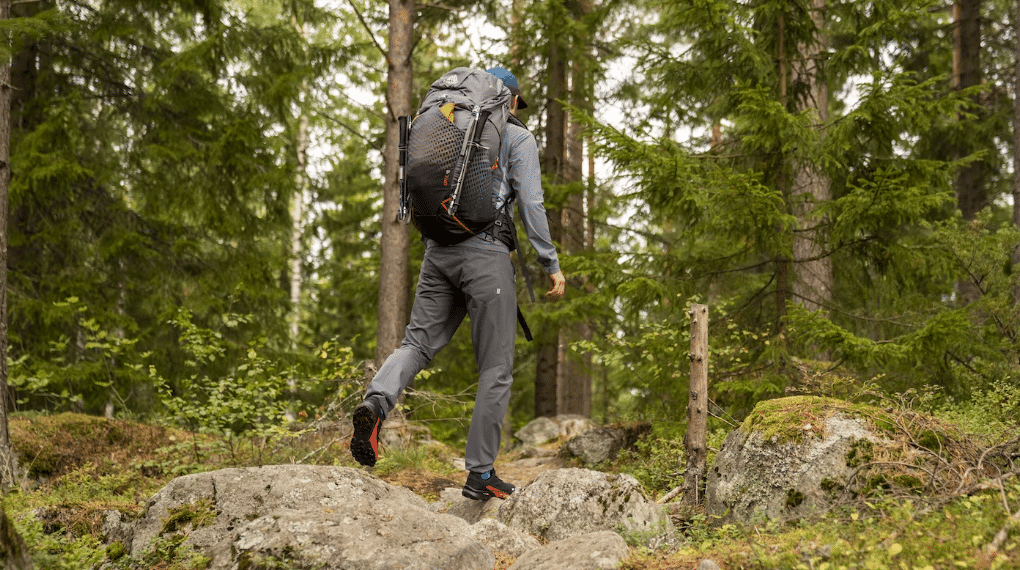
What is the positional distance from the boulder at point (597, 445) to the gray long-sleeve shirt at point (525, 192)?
125 inches

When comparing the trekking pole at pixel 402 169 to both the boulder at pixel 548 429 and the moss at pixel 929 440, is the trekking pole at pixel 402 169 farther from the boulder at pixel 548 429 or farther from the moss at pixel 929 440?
the boulder at pixel 548 429

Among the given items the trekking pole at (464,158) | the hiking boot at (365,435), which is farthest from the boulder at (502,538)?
the trekking pole at (464,158)

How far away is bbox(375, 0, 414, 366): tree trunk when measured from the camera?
790 centimetres

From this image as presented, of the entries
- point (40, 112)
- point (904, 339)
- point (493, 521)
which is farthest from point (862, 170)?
point (40, 112)

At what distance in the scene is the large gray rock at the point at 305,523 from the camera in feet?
9.66

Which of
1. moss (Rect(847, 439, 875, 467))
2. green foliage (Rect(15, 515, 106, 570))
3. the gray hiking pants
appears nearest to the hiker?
the gray hiking pants

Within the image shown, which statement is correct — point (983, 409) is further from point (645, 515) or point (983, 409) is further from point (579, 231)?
point (579, 231)

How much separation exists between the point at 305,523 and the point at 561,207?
26.1ft

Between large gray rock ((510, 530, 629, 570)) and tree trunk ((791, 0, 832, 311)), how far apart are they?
3.70m

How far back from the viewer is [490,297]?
4.11m

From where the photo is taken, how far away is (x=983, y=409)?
16.2ft

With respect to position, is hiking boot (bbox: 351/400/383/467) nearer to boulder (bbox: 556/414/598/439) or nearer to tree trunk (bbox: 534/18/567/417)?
tree trunk (bbox: 534/18/567/417)

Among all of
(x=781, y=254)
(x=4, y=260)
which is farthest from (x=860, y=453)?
(x=4, y=260)

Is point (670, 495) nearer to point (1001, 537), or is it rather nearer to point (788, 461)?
point (788, 461)
